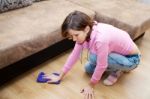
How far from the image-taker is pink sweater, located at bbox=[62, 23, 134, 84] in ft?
4.90

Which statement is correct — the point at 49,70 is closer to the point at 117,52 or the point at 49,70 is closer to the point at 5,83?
the point at 5,83

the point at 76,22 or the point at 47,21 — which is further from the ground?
the point at 76,22

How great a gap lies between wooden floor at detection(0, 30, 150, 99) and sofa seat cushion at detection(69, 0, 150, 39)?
419 millimetres

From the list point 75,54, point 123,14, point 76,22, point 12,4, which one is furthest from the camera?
point 123,14

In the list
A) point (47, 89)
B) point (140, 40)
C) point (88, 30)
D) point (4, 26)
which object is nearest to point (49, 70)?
point (47, 89)

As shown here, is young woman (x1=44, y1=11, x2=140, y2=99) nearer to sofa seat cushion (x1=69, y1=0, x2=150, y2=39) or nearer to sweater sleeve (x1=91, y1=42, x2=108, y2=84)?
sweater sleeve (x1=91, y1=42, x2=108, y2=84)

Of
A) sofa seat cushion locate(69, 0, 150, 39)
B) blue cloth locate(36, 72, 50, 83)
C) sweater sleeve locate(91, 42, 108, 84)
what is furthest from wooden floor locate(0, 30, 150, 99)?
sofa seat cushion locate(69, 0, 150, 39)

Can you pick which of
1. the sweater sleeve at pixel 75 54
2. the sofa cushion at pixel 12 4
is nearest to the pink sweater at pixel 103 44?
the sweater sleeve at pixel 75 54

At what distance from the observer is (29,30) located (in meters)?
1.77

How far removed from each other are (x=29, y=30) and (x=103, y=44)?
2.10 feet

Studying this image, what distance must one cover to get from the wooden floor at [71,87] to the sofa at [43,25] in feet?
0.26

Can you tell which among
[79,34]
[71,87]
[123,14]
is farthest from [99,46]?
[123,14]

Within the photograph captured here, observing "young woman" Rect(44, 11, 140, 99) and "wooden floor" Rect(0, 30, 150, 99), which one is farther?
"wooden floor" Rect(0, 30, 150, 99)

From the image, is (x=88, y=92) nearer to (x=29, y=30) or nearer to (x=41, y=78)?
(x=41, y=78)
